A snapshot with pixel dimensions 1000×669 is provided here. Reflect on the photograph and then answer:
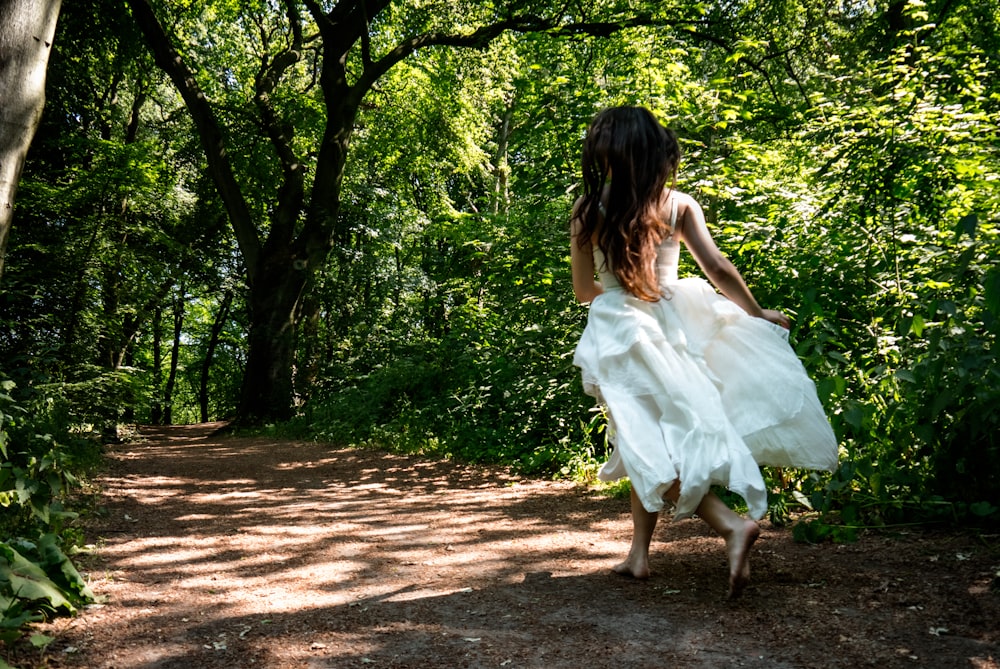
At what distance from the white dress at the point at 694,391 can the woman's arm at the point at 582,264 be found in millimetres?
52

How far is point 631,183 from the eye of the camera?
3209 millimetres

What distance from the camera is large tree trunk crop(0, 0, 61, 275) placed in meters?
3.53

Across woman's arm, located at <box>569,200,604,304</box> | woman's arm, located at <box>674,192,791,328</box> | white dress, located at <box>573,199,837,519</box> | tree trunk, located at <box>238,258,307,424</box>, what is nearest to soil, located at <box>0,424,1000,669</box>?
white dress, located at <box>573,199,837,519</box>

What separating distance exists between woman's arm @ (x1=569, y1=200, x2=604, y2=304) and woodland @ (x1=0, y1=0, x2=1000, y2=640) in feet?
4.00

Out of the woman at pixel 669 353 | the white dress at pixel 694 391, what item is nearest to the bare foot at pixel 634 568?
the woman at pixel 669 353

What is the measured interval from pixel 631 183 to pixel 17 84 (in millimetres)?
2895

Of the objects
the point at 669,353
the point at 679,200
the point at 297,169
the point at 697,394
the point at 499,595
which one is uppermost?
the point at 297,169

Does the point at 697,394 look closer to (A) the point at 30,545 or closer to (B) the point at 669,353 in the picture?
(B) the point at 669,353

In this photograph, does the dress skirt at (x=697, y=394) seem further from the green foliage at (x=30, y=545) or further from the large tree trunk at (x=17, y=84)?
the large tree trunk at (x=17, y=84)

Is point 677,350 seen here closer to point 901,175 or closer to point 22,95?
point 901,175

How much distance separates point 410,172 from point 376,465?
495 inches

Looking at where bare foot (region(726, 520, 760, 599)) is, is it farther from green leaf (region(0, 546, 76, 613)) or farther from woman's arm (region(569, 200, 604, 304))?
green leaf (region(0, 546, 76, 613))

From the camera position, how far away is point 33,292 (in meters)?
7.94

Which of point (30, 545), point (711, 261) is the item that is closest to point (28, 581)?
point (30, 545)
